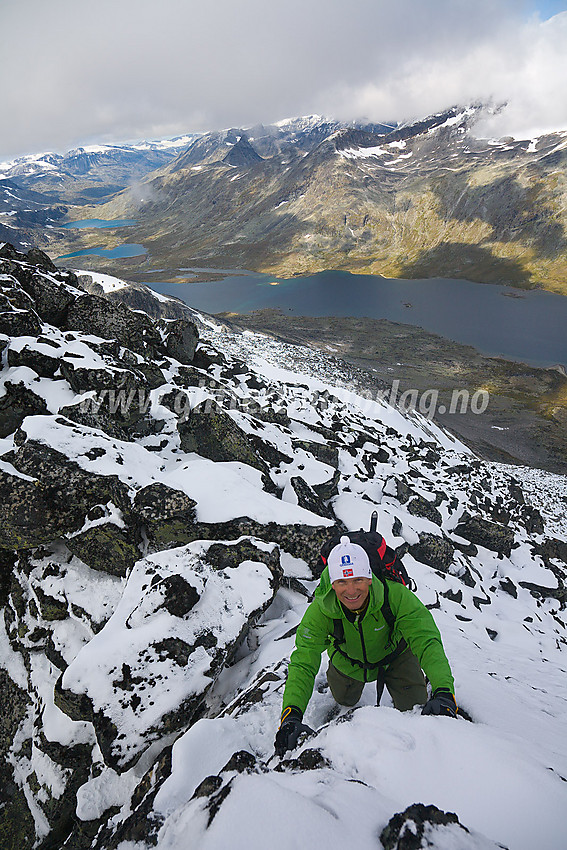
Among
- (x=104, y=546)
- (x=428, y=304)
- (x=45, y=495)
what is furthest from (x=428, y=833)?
(x=428, y=304)

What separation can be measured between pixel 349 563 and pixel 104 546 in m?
5.68

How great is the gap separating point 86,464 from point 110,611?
9.90 ft

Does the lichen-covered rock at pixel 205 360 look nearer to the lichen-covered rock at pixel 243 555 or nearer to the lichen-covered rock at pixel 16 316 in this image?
the lichen-covered rock at pixel 16 316

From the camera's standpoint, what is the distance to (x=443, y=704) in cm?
411

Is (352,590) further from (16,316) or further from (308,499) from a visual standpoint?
(16,316)

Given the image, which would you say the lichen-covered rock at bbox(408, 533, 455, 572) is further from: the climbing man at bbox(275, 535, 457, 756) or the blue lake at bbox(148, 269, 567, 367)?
the blue lake at bbox(148, 269, 567, 367)

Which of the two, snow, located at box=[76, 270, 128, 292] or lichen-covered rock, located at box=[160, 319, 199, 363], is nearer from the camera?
lichen-covered rock, located at box=[160, 319, 199, 363]

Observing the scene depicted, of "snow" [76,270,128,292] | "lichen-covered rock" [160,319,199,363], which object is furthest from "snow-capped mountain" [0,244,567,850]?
"snow" [76,270,128,292]

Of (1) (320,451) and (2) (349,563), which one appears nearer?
(2) (349,563)

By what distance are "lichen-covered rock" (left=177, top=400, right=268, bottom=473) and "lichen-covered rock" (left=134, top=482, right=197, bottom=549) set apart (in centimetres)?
395

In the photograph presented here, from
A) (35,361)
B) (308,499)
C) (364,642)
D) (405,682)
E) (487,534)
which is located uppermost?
(35,361)

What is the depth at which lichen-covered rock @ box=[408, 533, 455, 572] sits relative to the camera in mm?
13625

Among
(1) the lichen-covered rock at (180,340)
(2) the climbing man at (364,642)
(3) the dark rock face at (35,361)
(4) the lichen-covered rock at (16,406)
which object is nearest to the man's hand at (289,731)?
(2) the climbing man at (364,642)

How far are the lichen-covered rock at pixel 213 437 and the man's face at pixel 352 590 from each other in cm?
830
